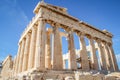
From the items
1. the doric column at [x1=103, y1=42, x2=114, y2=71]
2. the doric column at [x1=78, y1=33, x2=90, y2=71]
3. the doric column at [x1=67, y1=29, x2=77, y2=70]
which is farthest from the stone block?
the doric column at [x1=103, y1=42, x2=114, y2=71]

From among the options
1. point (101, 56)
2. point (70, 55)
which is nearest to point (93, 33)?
point (101, 56)

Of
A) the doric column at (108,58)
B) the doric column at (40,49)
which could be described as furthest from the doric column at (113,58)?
the doric column at (40,49)

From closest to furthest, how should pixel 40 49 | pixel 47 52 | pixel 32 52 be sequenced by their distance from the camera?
1. pixel 40 49
2. pixel 32 52
3. pixel 47 52

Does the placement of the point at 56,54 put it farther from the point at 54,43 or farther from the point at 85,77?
the point at 85,77

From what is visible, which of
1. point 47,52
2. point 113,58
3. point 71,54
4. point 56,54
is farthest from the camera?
point 113,58

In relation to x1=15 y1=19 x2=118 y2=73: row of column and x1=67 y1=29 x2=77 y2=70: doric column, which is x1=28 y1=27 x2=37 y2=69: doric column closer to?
x1=15 y1=19 x2=118 y2=73: row of column

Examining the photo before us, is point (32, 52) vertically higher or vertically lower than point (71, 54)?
higher

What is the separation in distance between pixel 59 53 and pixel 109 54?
45.6 feet

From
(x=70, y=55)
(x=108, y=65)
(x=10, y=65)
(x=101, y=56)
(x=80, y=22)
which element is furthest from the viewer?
(x=10, y=65)

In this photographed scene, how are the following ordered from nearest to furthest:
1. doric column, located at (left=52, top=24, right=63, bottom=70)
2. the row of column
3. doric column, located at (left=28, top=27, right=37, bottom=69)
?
the row of column → doric column, located at (left=52, top=24, right=63, bottom=70) → doric column, located at (left=28, top=27, right=37, bottom=69)

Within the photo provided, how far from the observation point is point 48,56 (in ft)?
60.9

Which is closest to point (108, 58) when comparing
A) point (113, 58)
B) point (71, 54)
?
point (113, 58)

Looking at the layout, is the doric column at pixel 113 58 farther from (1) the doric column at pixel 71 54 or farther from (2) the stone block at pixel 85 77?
(2) the stone block at pixel 85 77

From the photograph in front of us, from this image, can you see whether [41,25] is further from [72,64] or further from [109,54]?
[109,54]
